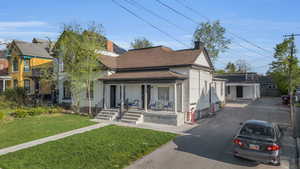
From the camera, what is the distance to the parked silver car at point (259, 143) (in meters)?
6.15

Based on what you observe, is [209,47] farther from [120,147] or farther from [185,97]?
[120,147]

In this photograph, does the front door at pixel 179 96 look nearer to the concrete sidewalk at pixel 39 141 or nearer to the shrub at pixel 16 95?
the concrete sidewalk at pixel 39 141

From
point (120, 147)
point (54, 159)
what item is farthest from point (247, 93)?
point (54, 159)

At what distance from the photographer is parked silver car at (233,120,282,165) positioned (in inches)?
242

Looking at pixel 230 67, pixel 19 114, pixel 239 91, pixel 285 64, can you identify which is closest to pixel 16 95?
pixel 19 114

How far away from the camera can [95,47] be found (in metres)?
16.4

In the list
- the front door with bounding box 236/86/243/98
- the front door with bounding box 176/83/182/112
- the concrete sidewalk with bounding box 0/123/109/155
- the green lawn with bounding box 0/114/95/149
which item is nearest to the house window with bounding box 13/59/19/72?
the green lawn with bounding box 0/114/95/149

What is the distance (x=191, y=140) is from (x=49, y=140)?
7667mm

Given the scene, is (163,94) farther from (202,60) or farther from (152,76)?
(202,60)

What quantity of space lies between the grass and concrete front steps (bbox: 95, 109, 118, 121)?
4.67m

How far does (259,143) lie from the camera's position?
630 centimetres

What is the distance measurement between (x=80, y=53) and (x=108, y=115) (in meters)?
6.35

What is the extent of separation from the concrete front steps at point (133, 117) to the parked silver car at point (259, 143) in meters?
8.37

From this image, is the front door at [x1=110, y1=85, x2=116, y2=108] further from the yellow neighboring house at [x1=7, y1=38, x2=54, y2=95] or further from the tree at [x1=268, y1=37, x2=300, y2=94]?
the tree at [x1=268, y1=37, x2=300, y2=94]
